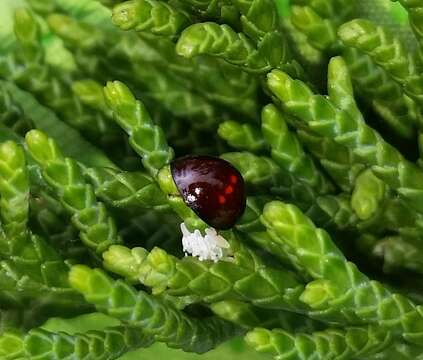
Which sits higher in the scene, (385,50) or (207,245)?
(385,50)

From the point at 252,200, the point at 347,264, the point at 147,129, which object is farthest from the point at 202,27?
the point at 347,264

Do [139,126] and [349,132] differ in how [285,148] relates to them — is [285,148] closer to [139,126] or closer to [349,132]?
[349,132]

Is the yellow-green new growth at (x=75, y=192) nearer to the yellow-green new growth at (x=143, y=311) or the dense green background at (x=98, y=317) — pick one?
the yellow-green new growth at (x=143, y=311)

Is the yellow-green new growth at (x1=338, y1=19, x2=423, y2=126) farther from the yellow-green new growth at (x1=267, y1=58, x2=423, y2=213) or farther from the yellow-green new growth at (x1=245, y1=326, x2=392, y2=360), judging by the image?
the yellow-green new growth at (x1=245, y1=326, x2=392, y2=360)

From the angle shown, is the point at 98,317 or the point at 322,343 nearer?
the point at 322,343

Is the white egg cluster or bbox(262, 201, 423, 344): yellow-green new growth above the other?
bbox(262, 201, 423, 344): yellow-green new growth

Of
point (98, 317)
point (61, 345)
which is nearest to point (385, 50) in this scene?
point (61, 345)

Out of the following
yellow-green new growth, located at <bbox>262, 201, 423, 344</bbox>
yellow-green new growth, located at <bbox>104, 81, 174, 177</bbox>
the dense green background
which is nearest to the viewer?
Answer: yellow-green new growth, located at <bbox>262, 201, 423, 344</bbox>

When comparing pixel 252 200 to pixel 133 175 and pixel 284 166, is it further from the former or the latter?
pixel 133 175

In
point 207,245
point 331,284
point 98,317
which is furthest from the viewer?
point 98,317

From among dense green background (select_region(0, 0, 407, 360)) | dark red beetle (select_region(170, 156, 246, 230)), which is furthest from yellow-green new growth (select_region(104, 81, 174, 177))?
dense green background (select_region(0, 0, 407, 360))
